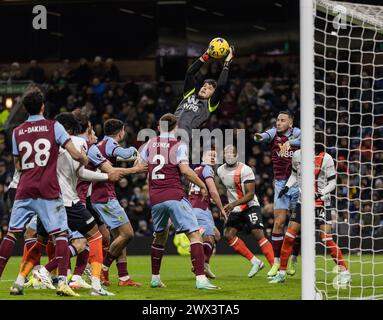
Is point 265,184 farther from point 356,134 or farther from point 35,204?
point 35,204

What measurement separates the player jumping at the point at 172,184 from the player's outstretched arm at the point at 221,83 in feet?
5.53

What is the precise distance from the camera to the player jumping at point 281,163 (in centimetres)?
1298

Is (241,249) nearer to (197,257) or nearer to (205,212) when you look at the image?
(205,212)

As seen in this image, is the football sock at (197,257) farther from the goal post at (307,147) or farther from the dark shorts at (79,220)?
the goal post at (307,147)

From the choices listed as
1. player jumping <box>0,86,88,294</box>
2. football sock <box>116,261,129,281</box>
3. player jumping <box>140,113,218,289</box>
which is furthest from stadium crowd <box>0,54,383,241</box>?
player jumping <box>0,86,88,294</box>

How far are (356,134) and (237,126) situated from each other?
3.78 meters

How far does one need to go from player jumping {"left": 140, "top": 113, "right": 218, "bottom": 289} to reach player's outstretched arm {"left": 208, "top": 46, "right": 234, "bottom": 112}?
1.68 metres

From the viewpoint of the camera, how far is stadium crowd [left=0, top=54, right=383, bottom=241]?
2259 cm

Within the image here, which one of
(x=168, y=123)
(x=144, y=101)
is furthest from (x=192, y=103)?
(x=144, y=101)

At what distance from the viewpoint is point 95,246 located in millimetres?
10242

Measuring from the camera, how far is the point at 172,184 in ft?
36.1

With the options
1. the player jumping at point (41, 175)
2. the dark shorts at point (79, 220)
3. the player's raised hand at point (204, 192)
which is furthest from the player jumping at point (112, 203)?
the player jumping at point (41, 175)

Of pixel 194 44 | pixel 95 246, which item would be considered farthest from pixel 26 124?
pixel 194 44

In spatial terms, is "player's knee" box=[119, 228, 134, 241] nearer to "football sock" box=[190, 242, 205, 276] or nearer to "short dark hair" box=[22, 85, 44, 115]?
"football sock" box=[190, 242, 205, 276]
